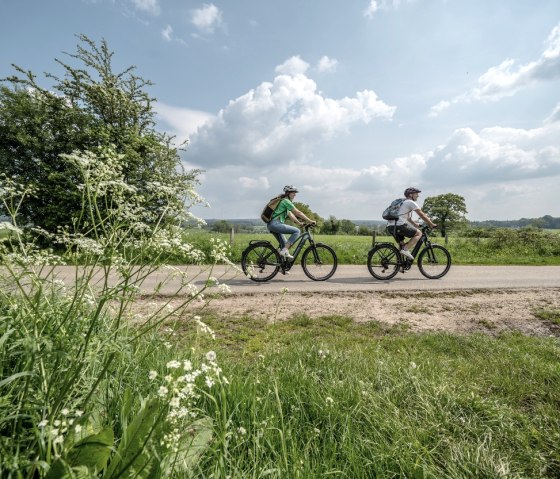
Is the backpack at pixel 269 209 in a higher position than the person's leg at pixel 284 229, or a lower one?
higher

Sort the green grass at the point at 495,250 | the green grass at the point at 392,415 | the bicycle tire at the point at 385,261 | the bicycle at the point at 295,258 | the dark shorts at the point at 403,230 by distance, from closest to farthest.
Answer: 1. the green grass at the point at 392,415
2. the bicycle at the point at 295,258
3. the dark shorts at the point at 403,230
4. the bicycle tire at the point at 385,261
5. the green grass at the point at 495,250

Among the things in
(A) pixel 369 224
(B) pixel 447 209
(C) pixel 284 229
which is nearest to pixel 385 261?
(C) pixel 284 229

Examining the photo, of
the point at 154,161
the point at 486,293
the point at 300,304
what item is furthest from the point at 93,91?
the point at 486,293

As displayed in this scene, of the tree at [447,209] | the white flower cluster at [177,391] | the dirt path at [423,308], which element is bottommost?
the dirt path at [423,308]

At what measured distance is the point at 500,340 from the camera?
4789 mm

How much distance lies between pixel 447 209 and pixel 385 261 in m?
73.2

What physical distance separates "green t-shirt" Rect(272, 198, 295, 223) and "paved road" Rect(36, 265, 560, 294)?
1.88 meters

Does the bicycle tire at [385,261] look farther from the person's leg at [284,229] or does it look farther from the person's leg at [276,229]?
the person's leg at [276,229]

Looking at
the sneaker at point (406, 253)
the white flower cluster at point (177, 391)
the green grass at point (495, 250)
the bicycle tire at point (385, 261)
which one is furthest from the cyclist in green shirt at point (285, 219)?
the white flower cluster at point (177, 391)

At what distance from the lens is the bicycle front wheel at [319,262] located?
9.23 metres

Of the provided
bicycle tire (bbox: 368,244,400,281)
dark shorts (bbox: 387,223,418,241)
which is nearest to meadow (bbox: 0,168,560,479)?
bicycle tire (bbox: 368,244,400,281)

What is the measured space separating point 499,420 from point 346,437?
1.32 m

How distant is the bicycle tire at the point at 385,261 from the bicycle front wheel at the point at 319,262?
1.21 metres

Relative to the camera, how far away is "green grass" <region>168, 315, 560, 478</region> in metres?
2.01
